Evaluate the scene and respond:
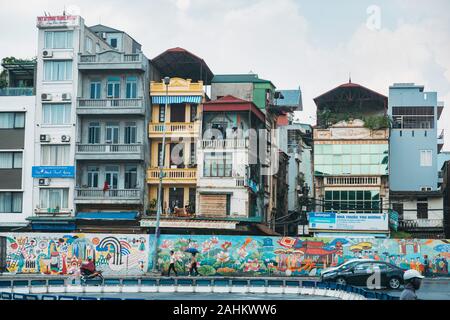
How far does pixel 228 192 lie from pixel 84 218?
8.87m

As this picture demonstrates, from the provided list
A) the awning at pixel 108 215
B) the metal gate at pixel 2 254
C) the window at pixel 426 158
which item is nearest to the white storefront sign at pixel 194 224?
the awning at pixel 108 215

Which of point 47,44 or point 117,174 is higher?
point 47,44

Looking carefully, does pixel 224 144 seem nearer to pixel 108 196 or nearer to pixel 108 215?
pixel 108 196

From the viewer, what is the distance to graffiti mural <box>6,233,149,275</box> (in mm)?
40594

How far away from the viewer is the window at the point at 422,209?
5006 cm

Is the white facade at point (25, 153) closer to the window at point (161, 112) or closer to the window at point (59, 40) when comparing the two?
the window at point (59, 40)

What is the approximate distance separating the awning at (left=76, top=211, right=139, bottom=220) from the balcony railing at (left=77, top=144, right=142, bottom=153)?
12.4ft

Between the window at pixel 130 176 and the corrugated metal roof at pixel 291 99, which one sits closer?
the window at pixel 130 176

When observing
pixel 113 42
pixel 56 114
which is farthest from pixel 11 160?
pixel 113 42

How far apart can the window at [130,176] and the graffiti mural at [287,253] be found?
7.81 meters

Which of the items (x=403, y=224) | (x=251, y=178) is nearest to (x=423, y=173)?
(x=403, y=224)

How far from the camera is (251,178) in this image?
159 feet
